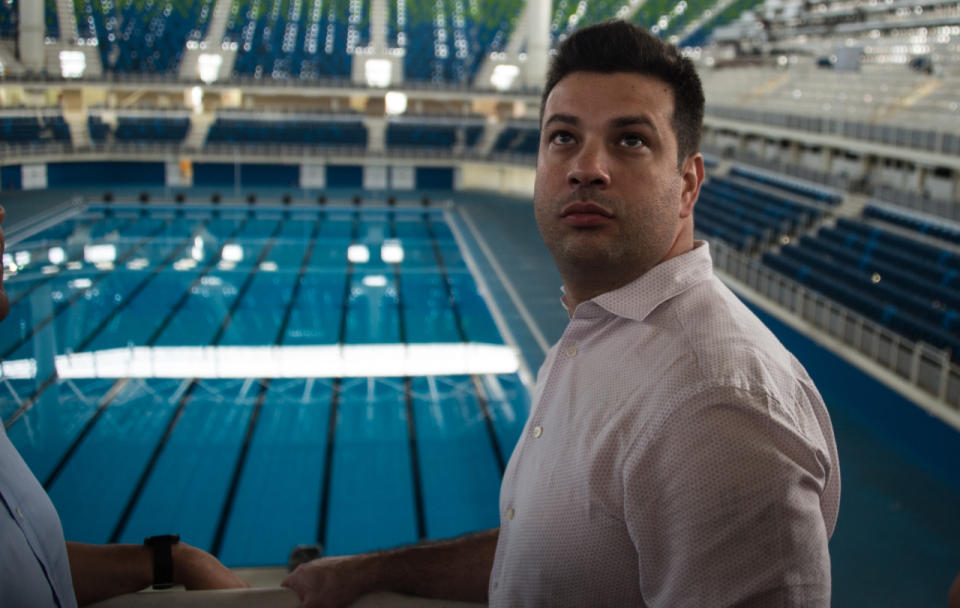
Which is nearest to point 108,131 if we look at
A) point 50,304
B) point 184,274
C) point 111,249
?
point 111,249

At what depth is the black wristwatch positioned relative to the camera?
1897mm

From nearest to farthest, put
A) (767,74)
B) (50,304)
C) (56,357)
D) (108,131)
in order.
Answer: (56,357), (50,304), (767,74), (108,131)

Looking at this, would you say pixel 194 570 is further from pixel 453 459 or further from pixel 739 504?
pixel 453 459

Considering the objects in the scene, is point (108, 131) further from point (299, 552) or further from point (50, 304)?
point (299, 552)

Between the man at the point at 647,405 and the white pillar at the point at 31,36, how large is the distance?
2661cm

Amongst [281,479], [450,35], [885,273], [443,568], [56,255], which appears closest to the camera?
[443,568]

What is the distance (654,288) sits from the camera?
1214 mm

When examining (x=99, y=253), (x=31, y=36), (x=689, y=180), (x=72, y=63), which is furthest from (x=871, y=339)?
(x=72, y=63)

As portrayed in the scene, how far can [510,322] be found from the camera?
11.2 m

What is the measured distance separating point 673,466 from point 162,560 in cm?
136

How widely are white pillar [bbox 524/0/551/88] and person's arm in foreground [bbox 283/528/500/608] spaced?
2484 cm

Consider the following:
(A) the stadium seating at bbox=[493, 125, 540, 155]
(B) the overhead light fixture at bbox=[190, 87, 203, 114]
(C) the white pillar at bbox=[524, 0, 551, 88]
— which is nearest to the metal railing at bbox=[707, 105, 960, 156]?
(A) the stadium seating at bbox=[493, 125, 540, 155]

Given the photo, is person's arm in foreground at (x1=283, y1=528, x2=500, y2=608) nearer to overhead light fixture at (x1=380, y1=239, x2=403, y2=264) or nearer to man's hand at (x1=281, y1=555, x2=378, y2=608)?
man's hand at (x1=281, y1=555, x2=378, y2=608)

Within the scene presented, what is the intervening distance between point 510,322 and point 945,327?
5.09 metres
